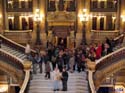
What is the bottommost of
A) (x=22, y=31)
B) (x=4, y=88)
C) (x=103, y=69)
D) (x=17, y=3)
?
(x=4, y=88)

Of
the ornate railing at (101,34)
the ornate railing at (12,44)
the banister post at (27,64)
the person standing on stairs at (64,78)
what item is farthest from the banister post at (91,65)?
the ornate railing at (101,34)

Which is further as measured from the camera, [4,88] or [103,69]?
[4,88]

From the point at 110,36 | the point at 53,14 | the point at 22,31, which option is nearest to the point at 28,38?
the point at 22,31

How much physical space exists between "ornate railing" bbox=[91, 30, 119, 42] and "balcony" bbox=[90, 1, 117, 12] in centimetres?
155

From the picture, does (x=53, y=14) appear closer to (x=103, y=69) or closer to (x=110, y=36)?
(x=110, y=36)

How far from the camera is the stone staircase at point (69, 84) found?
2136 centimetres

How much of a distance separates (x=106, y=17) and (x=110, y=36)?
152cm

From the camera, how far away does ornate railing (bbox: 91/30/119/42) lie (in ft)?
93.9

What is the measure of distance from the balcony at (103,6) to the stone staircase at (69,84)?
7.27 metres

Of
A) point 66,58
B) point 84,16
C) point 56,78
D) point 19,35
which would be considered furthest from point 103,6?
point 56,78

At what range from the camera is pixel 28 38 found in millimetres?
28594

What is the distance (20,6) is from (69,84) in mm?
9436

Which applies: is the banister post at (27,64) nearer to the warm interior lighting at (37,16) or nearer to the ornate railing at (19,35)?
the warm interior lighting at (37,16)

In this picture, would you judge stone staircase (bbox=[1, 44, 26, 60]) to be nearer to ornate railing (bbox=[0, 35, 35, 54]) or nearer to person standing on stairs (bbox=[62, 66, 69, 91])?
ornate railing (bbox=[0, 35, 35, 54])
